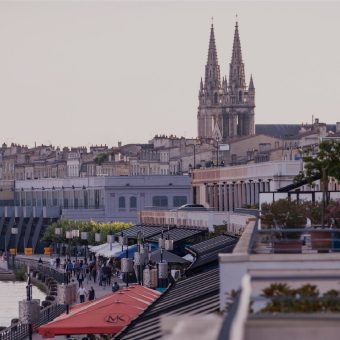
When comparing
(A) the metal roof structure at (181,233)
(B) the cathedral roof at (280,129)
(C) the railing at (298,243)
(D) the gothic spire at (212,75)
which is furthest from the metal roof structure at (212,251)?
(D) the gothic spire at (212,75)

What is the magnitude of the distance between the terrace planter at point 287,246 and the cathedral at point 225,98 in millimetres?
166674

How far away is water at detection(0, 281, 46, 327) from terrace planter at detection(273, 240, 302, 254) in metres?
41.8

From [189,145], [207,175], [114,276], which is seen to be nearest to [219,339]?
[114,276]

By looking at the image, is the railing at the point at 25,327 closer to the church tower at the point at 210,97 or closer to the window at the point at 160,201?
the window at the point at 160,201

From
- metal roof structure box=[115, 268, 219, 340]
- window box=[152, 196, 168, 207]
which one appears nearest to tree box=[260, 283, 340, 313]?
metal roof structure box=[115, 268, 219, 340]

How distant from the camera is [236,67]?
185 metres

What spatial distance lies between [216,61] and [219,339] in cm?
17902

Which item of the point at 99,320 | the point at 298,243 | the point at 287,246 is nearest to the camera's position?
the point at 287,246

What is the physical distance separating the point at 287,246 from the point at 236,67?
6772 inches

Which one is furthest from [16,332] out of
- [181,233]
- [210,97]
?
[210,97]

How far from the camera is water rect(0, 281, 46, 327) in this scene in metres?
59.9

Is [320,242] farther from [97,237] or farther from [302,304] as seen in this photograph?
[97,237]

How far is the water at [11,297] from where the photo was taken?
59903mm

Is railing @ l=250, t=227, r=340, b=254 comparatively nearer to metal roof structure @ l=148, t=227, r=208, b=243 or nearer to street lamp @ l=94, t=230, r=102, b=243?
metal roof structure @ l=148, t=227, r=208, b=243
